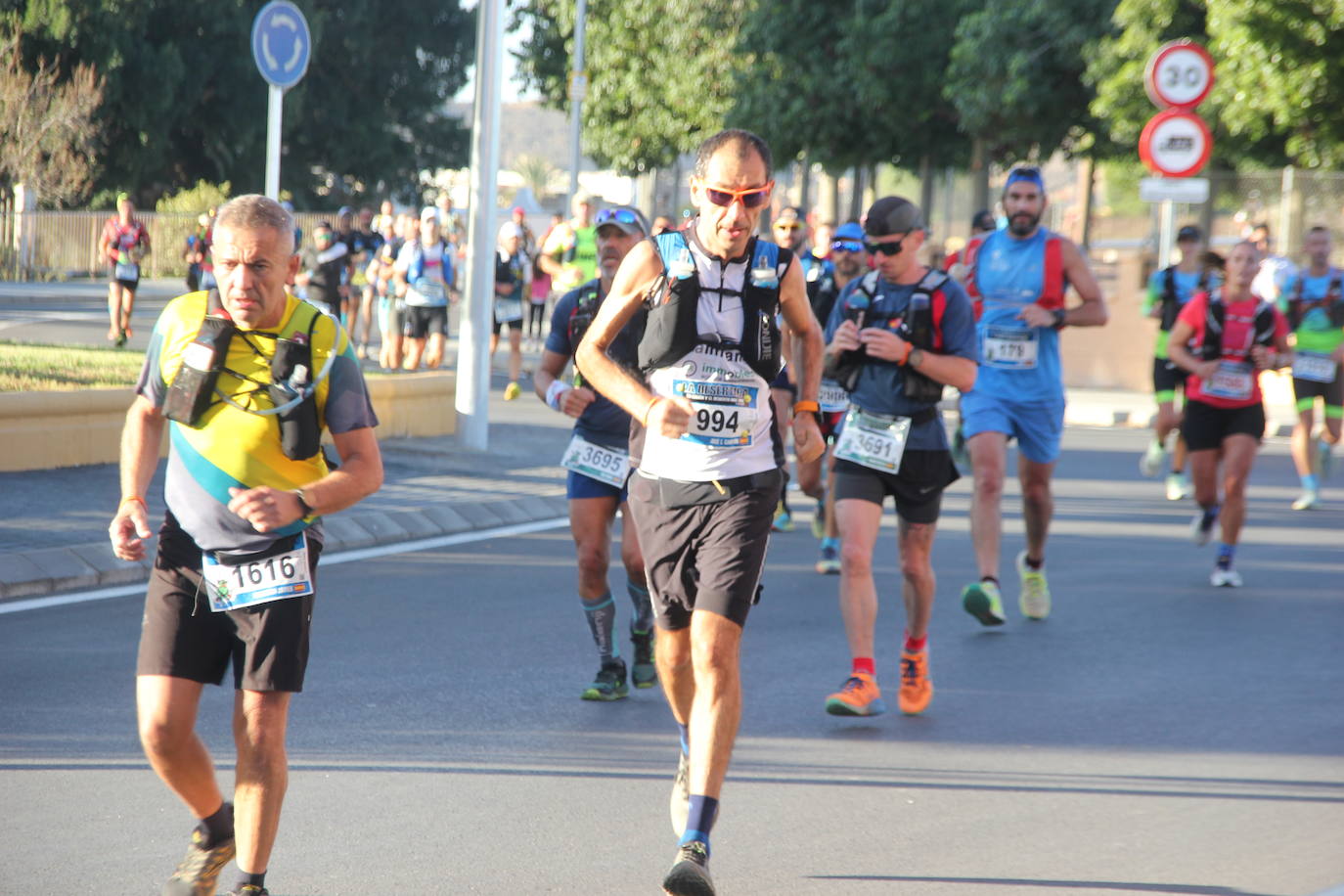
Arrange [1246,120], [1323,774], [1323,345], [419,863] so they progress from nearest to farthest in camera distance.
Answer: [419,863], [1323,774], [1323,345], [1246,120]

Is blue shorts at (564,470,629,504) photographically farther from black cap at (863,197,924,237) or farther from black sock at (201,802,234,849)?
black sock at (201,802,234,849)

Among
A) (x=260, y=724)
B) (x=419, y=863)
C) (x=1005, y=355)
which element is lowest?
(x=419, y=863)

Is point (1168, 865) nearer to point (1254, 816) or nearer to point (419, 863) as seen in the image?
point (1254, 816)

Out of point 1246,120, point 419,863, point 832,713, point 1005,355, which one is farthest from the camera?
point 1246,120

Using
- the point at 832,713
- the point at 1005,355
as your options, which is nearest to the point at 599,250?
the point at 832,713

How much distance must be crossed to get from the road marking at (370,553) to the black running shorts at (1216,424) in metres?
3.90

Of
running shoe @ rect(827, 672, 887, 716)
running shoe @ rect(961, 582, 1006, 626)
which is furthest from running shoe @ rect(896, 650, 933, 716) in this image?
running shoe @ rect(961, 582, 1006, 626)

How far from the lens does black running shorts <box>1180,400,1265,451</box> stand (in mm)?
10211

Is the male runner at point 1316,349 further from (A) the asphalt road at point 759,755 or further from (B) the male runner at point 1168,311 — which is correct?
(A) the asphalt road at point 759,755

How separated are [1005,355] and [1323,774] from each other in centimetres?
308

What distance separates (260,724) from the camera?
4.18 meters

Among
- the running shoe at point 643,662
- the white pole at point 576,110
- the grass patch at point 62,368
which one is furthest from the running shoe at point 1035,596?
the white pole at point 576,110

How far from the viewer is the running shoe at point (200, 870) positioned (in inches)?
168

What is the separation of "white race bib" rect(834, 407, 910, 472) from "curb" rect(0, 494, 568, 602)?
301 centimetres
